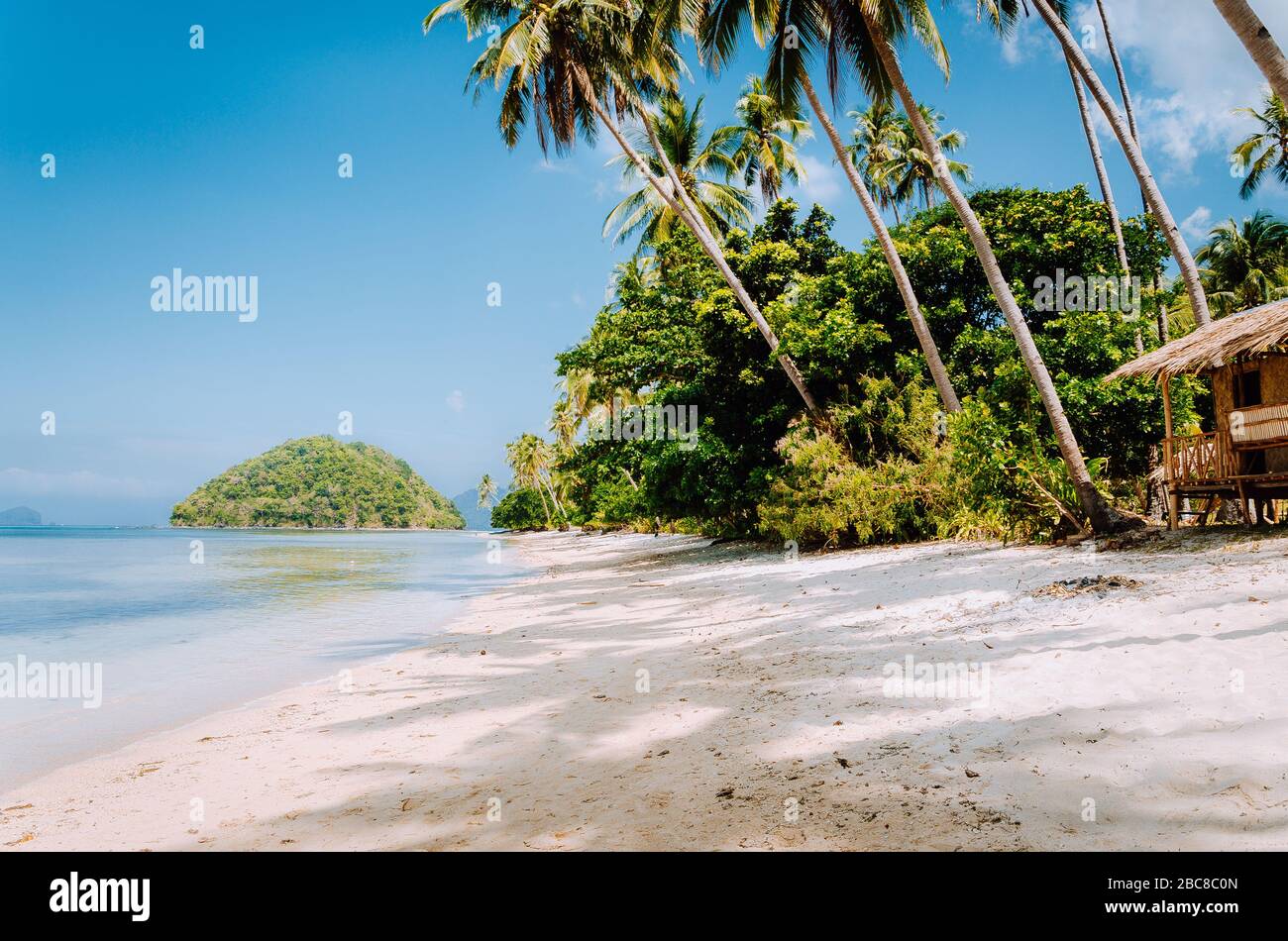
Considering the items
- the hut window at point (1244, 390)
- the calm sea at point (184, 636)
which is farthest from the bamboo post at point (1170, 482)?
the calm sea at point (184, 636)

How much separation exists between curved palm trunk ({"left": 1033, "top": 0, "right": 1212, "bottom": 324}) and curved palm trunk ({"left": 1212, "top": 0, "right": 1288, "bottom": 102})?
233 inches

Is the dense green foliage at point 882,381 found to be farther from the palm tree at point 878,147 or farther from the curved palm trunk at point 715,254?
the palm tree at point 878,147

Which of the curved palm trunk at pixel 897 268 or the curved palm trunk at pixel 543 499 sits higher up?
the curved palm trunk at pixel 897 268

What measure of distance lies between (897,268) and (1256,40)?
7588mm

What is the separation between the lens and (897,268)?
13.7 metres

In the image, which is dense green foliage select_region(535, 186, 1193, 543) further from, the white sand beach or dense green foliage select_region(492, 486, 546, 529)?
dense green foliage select_region(492, 486, 546, 529)

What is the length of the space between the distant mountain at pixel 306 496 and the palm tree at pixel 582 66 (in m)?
126

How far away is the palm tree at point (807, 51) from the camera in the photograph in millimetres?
13055

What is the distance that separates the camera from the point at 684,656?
718cm

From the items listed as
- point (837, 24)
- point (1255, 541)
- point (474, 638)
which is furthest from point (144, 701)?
point (837, 24)

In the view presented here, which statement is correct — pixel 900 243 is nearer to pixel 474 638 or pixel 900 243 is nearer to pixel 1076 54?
pixel 1076 54
